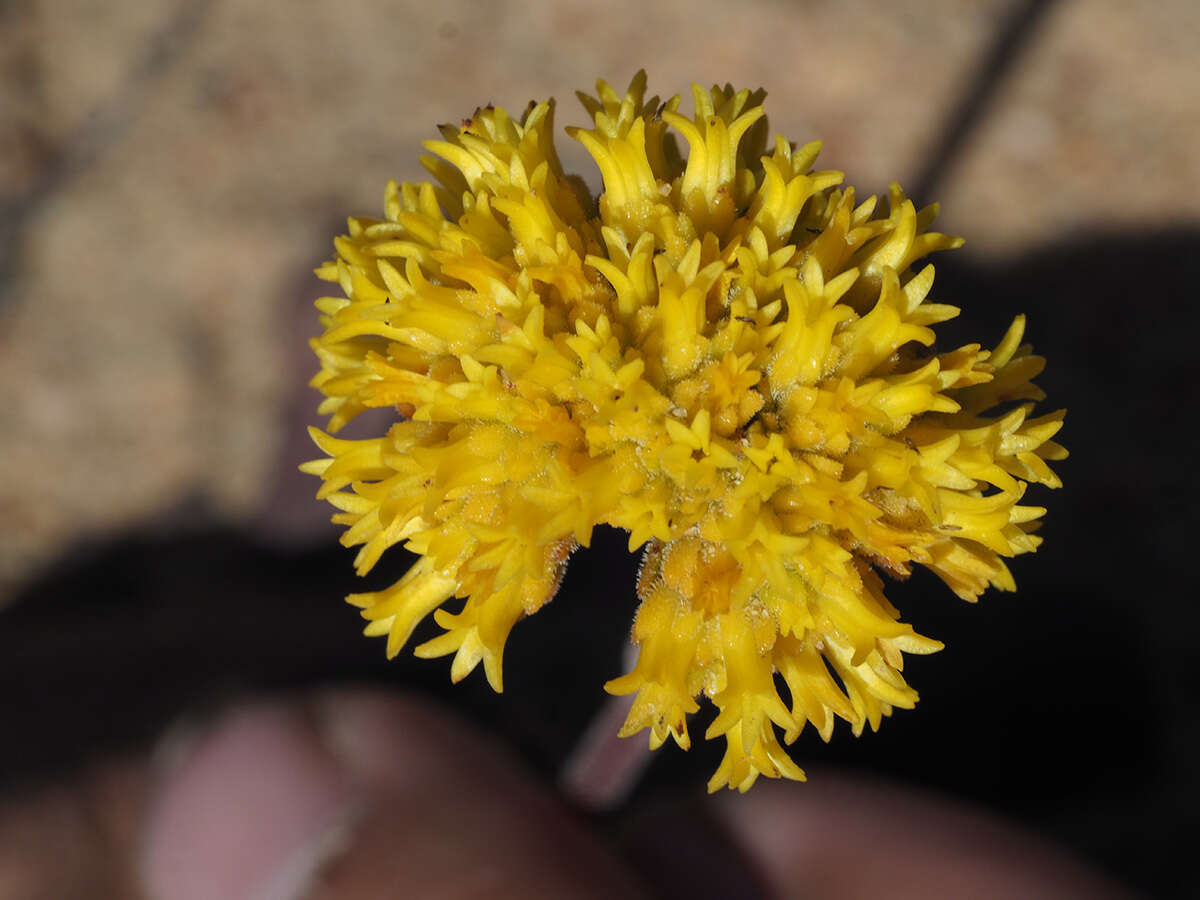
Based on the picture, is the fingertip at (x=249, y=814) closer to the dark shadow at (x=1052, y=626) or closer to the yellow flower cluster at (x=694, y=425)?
the dark shadow at (x=1052, y=626)

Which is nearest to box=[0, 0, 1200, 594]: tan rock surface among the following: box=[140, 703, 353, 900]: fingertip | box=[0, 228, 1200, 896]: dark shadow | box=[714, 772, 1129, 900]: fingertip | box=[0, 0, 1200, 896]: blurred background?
box=[0, 0, 1200, 896]: blurred background

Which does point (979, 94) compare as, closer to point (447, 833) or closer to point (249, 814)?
point (447, 833)

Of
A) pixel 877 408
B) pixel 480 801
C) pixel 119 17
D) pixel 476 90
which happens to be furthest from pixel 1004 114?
pixel 119 17

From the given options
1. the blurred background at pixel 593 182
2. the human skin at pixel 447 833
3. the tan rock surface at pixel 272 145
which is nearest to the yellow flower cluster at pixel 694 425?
the human skin at pixel 447 833

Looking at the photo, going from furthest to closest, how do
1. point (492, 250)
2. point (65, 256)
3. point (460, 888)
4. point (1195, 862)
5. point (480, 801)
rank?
point (65, 256), point (1195, 862), point (480, 801), point (460, 888), point (492, 250)

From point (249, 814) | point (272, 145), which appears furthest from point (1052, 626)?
point (272, 145)

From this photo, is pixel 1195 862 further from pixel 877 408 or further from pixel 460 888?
pixel 877 408
